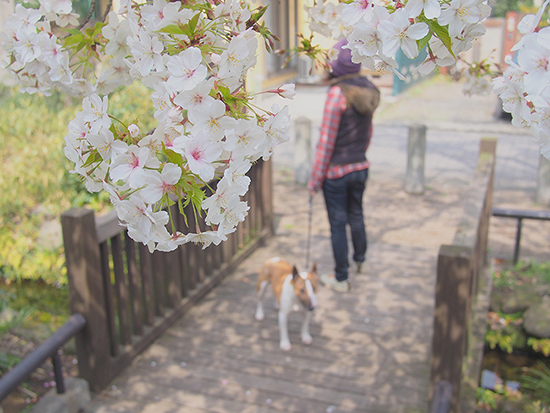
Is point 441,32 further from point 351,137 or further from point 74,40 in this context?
point 351,137

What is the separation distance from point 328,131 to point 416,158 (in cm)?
380

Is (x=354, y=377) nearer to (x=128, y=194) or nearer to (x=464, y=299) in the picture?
(x=464, y=299)

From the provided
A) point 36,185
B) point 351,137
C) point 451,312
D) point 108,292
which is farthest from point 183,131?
point 36,185

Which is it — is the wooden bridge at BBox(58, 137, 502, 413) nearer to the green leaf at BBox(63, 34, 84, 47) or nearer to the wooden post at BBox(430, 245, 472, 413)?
the wooden post at BBox(430, 245, 472, 413)

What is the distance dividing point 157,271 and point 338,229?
58.9 inches

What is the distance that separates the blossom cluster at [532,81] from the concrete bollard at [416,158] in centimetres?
658

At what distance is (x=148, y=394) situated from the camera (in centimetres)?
366

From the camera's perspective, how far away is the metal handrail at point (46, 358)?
3.02m

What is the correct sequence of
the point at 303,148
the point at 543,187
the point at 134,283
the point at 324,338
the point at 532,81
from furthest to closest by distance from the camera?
the point at 303,148 → the point at 543,187 → the point at 324,338 → the point at 134,283 → the point at 532,81

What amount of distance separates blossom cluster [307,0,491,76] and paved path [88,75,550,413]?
2624mm

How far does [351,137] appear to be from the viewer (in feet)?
14.4

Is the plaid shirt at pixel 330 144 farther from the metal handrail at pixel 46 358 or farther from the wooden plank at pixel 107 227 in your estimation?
the metal handrail at pixel 46 358

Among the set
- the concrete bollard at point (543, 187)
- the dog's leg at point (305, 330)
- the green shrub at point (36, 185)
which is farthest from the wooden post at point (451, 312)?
the concrete bollard at point (543, 187)

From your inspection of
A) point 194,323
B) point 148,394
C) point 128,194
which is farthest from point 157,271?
point 128,194
